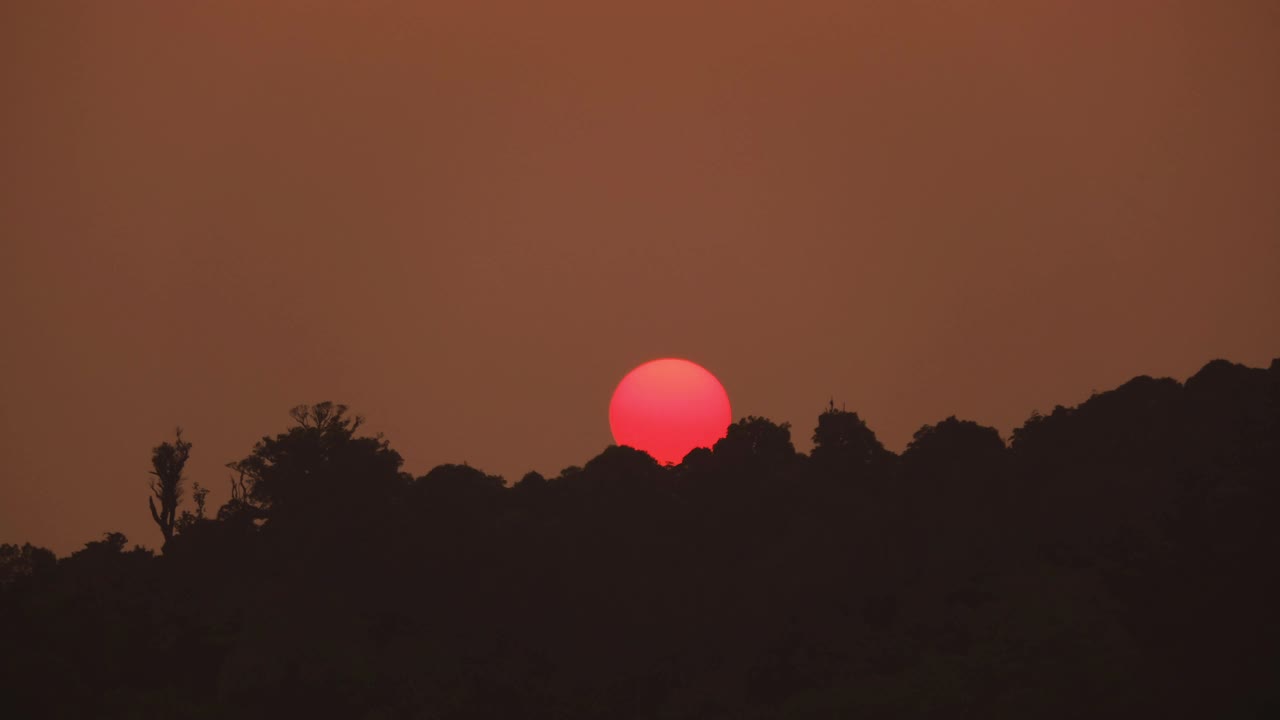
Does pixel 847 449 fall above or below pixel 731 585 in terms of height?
above

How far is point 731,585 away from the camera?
85.9 meters

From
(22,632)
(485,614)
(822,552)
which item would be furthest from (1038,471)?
(22,632)

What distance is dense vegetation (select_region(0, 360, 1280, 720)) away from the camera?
77.1m

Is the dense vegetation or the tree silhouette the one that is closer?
the dense vegetation

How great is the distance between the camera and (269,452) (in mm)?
99000

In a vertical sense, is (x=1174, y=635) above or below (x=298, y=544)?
below

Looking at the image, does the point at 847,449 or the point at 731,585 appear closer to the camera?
the point at 731,585

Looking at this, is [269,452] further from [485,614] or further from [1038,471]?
[1038,471]

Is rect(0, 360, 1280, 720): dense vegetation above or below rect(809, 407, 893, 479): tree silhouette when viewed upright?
below

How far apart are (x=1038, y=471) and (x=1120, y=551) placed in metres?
10.2

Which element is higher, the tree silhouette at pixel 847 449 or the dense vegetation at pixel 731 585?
the tree silhouette at pixel 847 449

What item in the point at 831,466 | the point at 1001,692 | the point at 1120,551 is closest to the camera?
the point at 1001,692

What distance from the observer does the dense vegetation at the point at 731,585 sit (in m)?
77.1

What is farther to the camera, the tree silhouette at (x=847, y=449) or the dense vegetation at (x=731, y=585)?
the tree silhouette at (x=847, y=449)
